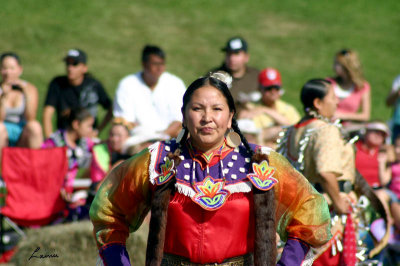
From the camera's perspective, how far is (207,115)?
3523 mm

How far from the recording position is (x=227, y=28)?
16219mm

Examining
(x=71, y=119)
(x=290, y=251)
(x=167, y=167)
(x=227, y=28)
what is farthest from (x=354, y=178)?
(x=227, y=28)

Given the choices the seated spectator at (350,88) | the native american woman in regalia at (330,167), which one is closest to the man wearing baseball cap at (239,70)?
the seated spectator at (350,88)

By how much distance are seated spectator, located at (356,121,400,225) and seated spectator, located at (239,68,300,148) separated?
0.81 m

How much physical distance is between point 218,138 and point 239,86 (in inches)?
172

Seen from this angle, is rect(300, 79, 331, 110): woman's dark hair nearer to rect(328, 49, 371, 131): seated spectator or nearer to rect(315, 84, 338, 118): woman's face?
rect(315, 84, 338, 118): woman's face

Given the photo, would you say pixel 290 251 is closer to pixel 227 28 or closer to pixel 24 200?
pixel 24 200

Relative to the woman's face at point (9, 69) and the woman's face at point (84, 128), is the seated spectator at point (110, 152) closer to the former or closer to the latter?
the woman's face at point (84, 128)

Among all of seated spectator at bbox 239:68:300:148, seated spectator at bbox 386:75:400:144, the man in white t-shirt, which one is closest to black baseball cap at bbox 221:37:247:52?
seated spectator at bbox 239:68:300:148

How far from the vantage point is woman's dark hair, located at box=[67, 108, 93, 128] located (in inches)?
305

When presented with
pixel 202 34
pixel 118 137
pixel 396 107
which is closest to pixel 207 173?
pixel 118 137

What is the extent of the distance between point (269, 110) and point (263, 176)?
4132mm

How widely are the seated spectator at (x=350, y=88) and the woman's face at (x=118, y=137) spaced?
239cm

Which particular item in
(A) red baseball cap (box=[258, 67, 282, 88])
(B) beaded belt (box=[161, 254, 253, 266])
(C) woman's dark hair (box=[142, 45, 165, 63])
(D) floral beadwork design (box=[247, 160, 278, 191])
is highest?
(C) woman's dark hair (box=[142, 45, 165, 63])
